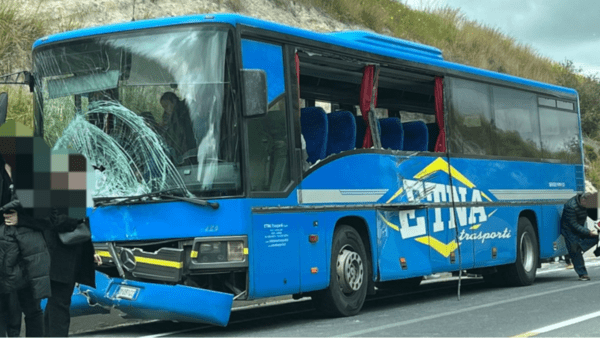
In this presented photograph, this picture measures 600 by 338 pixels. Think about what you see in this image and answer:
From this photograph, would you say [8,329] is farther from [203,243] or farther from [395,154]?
[395,154]

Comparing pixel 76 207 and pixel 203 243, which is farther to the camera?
pixel 203 243

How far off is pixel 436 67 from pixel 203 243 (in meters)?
6.29

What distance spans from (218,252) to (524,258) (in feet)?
29.0

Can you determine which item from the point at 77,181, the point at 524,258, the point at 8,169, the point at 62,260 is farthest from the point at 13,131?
the point at 524,258

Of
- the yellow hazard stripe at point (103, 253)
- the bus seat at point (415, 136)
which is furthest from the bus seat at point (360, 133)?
the yellow hazard stripe at point (103, 253)

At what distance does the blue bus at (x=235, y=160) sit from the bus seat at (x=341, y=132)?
0.06 feet

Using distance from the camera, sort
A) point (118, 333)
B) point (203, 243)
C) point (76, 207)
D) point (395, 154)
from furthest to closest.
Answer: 1. point (395, 154)
2. point (118, 333)
3. point (203, 243)
4. point (76, 207)

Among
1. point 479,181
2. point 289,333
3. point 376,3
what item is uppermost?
point 376,3

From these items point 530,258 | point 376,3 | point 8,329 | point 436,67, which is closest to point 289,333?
point 8,329

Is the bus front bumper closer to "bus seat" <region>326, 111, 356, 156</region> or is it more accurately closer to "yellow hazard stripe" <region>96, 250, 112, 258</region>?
"yellow hazard stripe" <region>96, 250, 112, 258</region>

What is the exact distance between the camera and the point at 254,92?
10461 mm

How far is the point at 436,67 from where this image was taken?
49.9 feet

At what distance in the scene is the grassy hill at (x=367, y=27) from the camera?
2062 cm

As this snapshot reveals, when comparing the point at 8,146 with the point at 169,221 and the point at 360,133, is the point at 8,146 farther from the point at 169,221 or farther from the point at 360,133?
the point at 360,133
